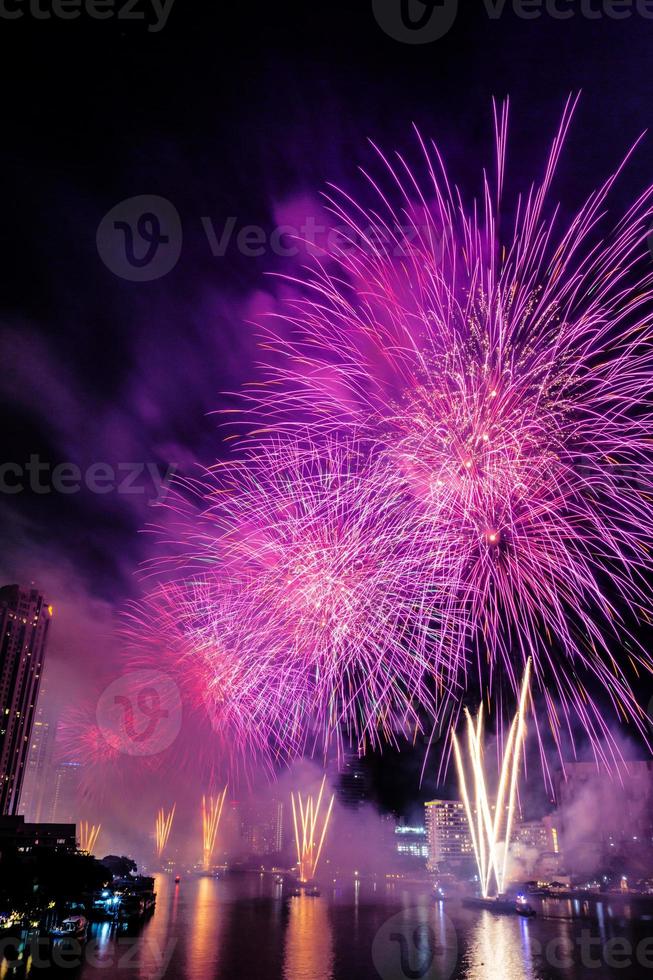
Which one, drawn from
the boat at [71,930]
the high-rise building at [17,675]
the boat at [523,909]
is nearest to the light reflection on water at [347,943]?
the boat at [523,909]

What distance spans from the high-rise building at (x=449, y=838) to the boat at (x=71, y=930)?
147088mm

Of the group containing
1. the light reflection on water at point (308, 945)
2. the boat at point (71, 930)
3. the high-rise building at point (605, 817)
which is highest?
the high-rise building at point (605, 817)

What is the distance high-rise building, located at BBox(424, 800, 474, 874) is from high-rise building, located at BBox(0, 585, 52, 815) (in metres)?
113

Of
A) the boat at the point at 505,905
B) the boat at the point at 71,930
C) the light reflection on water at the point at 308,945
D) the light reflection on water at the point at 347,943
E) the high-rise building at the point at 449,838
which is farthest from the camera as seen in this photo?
the high-rise building at the point at 449,838

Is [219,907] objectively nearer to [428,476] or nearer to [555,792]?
[555,792]

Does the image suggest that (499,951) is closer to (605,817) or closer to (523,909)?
(523,909)

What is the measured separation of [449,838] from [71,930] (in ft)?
516

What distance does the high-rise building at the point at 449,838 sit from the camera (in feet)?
618

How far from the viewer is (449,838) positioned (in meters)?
194

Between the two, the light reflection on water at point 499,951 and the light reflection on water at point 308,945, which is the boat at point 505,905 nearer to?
the light reflection on water at point 499,951

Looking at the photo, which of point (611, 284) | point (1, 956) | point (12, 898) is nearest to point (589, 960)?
point (1, 956)

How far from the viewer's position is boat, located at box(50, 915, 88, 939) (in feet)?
196

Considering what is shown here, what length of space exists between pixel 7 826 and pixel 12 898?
44.1 m

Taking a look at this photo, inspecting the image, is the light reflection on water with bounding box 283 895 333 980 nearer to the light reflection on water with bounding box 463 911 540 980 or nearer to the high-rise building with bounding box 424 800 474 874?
the light reflection on water with bounding box 463 911 540 980
